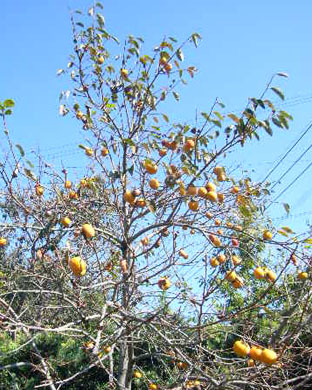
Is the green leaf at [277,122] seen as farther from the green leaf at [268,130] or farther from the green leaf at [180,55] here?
the green leaf at [180,55]

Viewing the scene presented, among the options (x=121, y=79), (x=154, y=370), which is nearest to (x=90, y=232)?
(x=121, y=79)

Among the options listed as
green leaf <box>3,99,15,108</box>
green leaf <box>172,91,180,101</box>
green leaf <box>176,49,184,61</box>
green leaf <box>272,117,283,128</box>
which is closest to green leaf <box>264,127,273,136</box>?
green leaf <box>272,117,283,128</box>

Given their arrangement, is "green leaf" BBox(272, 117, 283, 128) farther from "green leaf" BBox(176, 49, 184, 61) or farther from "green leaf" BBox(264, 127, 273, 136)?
"green leaf" BBox(176, 49, 184, 61)

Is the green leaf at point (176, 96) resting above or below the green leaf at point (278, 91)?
above

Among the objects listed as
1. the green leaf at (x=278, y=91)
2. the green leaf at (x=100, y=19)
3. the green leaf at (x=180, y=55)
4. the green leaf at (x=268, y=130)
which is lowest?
the green leaf at (x=268, y=130)

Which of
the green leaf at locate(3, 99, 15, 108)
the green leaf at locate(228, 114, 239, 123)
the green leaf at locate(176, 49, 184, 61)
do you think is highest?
the green leaf at locate(176, 49, 184, 61)

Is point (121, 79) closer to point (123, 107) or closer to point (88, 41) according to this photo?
point (123, 107)

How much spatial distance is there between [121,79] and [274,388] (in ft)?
7.49

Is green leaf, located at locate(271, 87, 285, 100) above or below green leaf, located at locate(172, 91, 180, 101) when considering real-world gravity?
below

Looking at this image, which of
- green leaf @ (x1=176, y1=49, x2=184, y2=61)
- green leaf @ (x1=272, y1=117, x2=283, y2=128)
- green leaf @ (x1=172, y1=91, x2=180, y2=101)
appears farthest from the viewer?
green leaf @ (x1=172, y1=91, x2=180, y2=101)

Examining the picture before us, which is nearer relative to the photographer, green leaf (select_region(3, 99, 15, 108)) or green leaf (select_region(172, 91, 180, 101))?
green leaf (select_region(3, 99, 15, 108))

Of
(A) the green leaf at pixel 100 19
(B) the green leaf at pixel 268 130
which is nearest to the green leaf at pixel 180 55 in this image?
(A) the green leaf at pixel 100 19

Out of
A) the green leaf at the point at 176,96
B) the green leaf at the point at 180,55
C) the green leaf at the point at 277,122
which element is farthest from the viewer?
the green leaf at the point at 176,96

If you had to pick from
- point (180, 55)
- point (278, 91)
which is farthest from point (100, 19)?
point (278, 91)
